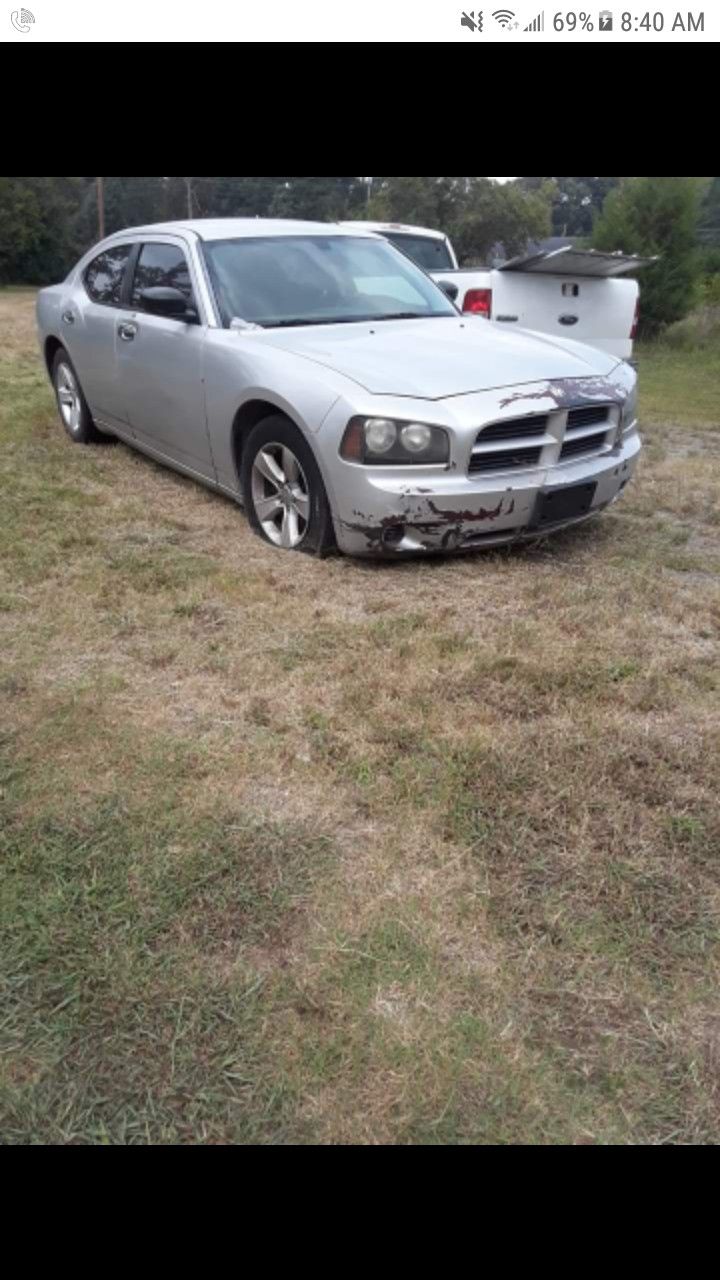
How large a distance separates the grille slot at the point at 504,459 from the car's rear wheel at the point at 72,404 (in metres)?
3.66

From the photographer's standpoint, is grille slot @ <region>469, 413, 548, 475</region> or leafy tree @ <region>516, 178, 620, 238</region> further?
leafy tree @ <region>516, 178, 620, 238</region>

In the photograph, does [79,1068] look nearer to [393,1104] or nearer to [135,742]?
[393,1104]

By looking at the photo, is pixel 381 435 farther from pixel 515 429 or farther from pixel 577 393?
pixel 577 393

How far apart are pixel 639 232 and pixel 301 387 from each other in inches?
578

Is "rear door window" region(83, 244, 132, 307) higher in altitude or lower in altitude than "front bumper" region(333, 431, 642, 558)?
higher

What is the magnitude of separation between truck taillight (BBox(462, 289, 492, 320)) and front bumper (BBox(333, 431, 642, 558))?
18.1 ft

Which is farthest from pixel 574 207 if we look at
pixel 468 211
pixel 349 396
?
pixel 349 396

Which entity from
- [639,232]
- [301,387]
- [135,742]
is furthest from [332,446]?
[639,232]

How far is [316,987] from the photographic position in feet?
6.19

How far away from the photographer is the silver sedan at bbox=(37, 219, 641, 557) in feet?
12.2

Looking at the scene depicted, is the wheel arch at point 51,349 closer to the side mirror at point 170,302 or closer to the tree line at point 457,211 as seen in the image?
the tree line at point 457,211

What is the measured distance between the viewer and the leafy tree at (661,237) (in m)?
15.8

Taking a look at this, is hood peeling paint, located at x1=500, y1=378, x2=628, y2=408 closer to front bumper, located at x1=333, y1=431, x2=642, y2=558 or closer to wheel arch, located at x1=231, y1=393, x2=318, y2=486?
front bumper, located at x1=333, y1=431, x2=642, y2=558

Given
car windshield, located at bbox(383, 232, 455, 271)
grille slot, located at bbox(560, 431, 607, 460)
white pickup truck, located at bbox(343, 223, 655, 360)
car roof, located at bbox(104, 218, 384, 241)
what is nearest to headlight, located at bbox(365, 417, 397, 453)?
grille slot, located at bbox(560, 431, 607, 460)
